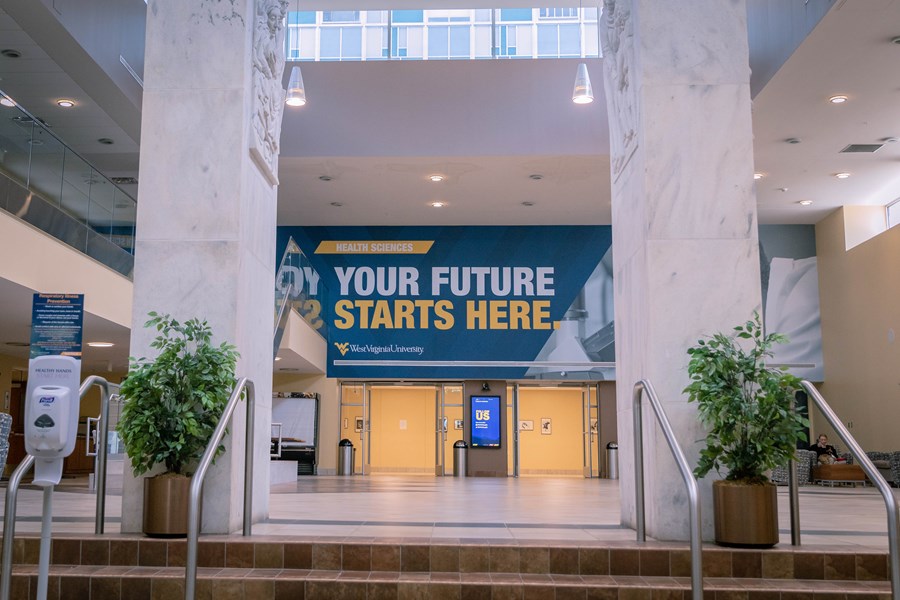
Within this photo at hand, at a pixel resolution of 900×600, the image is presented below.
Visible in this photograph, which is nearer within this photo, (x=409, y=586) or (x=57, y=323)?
(x=409, y=586)

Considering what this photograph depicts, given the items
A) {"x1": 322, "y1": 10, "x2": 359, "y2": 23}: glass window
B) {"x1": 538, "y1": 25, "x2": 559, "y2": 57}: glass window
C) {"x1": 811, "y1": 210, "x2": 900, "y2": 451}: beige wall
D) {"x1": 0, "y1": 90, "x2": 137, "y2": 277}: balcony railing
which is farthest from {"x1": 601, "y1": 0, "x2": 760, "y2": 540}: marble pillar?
{"x1": 811, "y1": 210, "x2": 900, "y2": 451}: beige wall

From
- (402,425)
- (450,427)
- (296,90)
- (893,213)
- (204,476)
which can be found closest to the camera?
(204,476)

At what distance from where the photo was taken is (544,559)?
4.86 m

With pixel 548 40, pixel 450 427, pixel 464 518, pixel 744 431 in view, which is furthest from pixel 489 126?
pixel 744 431

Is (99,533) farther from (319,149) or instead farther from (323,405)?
(323,405)

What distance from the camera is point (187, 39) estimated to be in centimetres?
605

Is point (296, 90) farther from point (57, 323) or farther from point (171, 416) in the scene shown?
point (171, 416)

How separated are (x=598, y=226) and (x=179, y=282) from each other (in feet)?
53.2

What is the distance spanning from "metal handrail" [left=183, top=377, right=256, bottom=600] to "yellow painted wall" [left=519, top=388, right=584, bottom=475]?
1749 centimetres

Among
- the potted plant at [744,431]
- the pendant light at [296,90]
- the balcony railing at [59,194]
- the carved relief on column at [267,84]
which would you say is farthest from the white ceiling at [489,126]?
the potted plant at [744,431]

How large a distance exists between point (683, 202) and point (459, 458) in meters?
15.8

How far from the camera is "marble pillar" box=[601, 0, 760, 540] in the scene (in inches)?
224

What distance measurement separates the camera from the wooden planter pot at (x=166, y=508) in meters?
5.17

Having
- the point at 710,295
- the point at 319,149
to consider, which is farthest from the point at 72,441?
the point at 319,149
